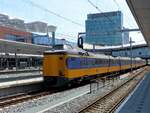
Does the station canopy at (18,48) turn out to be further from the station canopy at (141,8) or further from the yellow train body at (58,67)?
the station canopy at (141,8)

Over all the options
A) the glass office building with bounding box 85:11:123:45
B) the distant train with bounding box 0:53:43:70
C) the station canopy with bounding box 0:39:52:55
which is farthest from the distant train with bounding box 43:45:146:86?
the station canopy with bounding box 0:39:52:55

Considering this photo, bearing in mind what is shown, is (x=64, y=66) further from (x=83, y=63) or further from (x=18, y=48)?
(x=18, y=48)

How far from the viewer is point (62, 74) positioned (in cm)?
2348

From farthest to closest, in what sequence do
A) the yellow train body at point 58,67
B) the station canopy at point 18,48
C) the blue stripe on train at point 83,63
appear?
the station canopy at point 18,48, the blue stripe on train at point 83,63, the yellow train body at point 58,67

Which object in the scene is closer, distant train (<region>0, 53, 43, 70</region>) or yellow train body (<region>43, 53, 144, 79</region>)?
yellow train body (<region>43, 53, 144, 79</region>)

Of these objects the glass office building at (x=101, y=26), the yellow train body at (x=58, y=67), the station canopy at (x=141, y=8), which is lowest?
the yellow train body at (x=58, y=67)

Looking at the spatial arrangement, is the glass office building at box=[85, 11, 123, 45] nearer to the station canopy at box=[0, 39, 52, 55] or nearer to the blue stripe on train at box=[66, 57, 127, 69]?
the station canopy at box=[0, 39, 52, 55]

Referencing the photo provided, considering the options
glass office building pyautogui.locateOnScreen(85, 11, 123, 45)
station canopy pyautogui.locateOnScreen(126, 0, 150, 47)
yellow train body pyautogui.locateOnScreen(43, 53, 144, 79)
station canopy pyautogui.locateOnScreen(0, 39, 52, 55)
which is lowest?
yellow train body pyautogui.locateOnScreen(43, 53, 144, 79)

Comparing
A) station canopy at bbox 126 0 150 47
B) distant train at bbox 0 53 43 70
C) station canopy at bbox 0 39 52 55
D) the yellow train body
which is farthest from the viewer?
station canopy at bbox 0 39 52 55

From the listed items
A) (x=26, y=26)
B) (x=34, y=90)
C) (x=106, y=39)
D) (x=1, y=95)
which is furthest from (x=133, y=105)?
(x=26, y=26)

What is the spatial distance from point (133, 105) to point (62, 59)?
821 cm

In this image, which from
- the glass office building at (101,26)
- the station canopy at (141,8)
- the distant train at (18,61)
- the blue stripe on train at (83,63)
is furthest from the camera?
the distant train at (18,61)

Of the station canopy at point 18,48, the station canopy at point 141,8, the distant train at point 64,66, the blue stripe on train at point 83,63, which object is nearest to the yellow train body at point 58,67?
the distant train at point 64,66

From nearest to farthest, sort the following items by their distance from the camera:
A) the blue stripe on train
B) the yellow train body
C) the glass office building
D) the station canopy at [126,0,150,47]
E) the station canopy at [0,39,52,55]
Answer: the station canopy at [126,0,150,47], the yellow train body, the blue stripe on train, the glass office building, the station canopy at [0,39,52,55]
